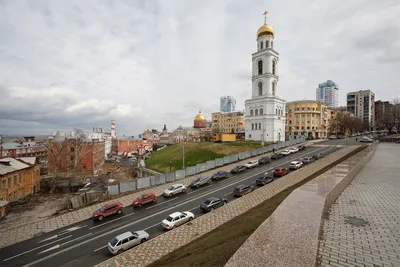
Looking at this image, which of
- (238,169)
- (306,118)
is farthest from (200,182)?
(306,118)

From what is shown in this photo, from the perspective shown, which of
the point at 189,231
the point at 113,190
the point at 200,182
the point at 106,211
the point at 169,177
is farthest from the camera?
the point at 169,177

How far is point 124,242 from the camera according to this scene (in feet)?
43.8

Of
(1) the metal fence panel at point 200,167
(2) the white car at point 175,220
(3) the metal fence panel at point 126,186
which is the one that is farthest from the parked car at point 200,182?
(2) the white car at point 175,220

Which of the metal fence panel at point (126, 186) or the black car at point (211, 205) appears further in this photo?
the metal fence panel at point (126, 186)

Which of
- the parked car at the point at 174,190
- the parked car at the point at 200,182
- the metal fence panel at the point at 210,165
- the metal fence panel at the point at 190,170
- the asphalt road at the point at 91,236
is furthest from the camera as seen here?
the metal fence panel at the point at 210,165

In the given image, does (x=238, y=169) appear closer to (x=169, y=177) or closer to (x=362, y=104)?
(x=169, y=177)

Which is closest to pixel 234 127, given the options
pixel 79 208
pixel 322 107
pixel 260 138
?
pixel 322 107

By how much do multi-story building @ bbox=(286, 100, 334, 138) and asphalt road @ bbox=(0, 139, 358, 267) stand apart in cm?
6589

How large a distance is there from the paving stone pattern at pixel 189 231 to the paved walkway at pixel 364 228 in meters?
6.82

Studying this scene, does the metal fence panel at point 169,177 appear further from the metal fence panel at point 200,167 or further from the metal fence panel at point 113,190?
the metal fence panel at point 113,190

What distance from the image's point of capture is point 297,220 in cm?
1120

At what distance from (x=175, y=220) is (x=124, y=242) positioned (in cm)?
419

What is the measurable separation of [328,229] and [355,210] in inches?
176

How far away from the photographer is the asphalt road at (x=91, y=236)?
43.6ft
